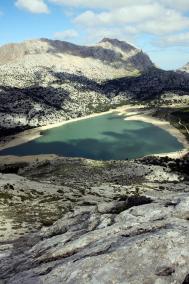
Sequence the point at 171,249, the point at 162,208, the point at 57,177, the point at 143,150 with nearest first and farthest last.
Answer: the point at 171,249 < the point at 162,208 < the point at 57,177 < the point at 143,150

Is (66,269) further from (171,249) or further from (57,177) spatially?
(57,177)

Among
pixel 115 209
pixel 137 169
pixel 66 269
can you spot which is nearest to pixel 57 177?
pixel 137 169

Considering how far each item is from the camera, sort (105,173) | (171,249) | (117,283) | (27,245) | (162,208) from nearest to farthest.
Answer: (117,283)
(171,249)
(162,208)
(27,245)
(105,173)

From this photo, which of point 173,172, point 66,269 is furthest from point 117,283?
point 173,172

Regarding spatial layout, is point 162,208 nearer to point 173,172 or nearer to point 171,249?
point 171,249

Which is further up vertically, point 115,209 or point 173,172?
point 115,209

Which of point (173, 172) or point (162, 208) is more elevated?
point (162, 208)

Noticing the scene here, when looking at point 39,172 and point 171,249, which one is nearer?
point 171,249

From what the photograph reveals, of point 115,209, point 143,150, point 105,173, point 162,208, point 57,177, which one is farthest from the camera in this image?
point 143,150

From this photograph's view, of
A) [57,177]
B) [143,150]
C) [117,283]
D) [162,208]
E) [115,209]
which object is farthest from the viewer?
[143,150]
